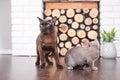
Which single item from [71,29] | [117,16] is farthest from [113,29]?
[71,29]

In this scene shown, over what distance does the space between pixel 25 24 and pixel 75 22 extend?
700mm

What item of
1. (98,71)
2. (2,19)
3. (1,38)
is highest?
(2,19)

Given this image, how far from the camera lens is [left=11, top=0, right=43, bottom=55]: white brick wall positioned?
4.09 m

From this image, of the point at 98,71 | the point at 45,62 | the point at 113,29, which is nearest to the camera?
the point at 98,71

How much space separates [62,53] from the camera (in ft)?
13.3

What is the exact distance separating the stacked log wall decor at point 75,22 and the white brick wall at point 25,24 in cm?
24

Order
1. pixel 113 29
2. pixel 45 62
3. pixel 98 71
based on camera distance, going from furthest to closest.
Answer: pixel 113 29 → pixel 45 62 → pixel 98 71

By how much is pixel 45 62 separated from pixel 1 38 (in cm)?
152

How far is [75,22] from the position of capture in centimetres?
405

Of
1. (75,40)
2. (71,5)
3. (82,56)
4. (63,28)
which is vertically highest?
(71,5)

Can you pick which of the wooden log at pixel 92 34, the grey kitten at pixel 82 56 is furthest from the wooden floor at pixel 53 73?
the wooden log at pixel 92 34

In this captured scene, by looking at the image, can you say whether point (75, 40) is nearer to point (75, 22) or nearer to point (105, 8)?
point (75, 22)

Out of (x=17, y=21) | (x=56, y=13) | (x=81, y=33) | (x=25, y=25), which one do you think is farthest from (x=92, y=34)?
(x=17, y=21)

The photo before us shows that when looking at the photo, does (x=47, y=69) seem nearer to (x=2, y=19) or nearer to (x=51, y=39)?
(x=51, y=39)
